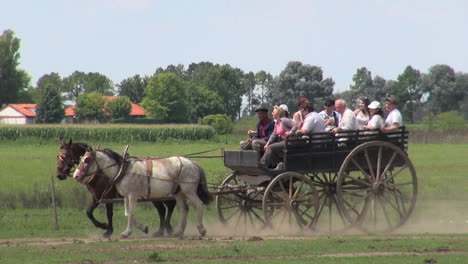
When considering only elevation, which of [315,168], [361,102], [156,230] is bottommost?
[156,230]

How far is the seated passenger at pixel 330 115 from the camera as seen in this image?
21.7 metres

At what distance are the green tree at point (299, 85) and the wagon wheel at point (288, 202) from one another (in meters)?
61.0

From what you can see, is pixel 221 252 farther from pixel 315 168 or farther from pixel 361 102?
pixel 361 102

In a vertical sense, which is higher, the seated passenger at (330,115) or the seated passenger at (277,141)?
the seated passenger at (330,115)

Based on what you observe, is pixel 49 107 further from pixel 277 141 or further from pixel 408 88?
pixel 277 141

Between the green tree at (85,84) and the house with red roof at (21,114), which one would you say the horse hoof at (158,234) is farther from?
the green tree at (85,84)

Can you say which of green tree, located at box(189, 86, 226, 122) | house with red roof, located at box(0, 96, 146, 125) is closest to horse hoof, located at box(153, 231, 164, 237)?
house with red roof, located at box(0, 96, 146, 125)

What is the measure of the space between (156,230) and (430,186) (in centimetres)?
1421

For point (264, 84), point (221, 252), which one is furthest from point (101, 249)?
point (264, 84)

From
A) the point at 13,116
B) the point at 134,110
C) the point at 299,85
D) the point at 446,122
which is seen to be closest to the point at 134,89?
the point at 134,110

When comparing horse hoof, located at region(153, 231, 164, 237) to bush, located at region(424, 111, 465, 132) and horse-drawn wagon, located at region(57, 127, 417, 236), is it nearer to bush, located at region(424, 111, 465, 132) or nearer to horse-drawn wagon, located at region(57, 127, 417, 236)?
horse-drawn wagon, located at region(57, 127, 417, 236)

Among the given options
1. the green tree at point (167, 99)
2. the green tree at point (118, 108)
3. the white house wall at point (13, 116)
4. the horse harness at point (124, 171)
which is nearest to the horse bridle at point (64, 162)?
the horse harness at point (124, 171)

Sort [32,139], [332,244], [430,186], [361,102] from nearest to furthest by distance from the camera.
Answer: [332,244] → [361,102] → [430,186] → [32,139]

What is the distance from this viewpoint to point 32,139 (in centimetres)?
6738
